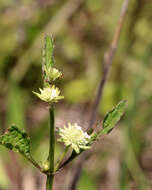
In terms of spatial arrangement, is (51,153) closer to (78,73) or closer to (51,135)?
(51,135)

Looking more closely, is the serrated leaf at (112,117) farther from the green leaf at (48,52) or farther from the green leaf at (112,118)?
the green leaf at (48,52)

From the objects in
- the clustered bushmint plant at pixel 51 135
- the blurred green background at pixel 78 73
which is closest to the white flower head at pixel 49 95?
the clustered bushmint plant at pixel 51 135

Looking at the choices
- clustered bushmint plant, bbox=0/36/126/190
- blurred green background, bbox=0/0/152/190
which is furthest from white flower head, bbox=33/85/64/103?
blurred green background, bbox=0/0/152/190

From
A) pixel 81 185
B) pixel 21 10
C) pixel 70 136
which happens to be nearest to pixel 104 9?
pixel 21 10

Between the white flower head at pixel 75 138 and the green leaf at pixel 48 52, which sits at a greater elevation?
the green leaf at pixel 48 52

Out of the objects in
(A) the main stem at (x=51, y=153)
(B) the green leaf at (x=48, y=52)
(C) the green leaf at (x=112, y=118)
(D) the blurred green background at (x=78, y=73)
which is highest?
(D) the blurred green background at (x=78, y=73)

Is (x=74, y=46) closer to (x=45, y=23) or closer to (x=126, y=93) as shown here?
(x=45, y=23)

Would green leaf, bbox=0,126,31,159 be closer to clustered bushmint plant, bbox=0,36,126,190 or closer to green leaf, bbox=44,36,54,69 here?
clustered bushmint plant, bbox=0,36,126,190
